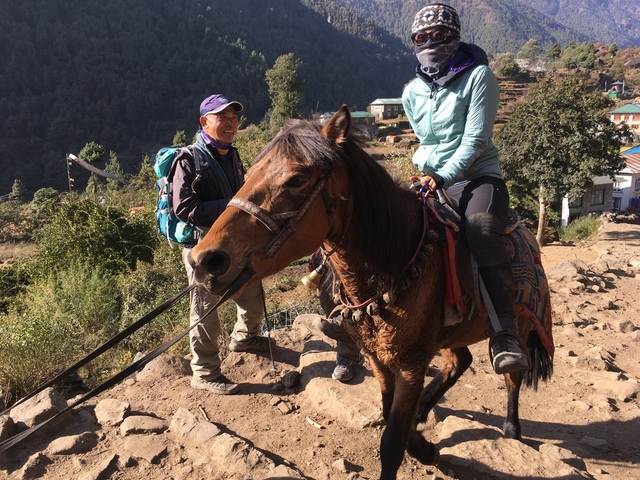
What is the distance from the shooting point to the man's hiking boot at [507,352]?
262 centimetres

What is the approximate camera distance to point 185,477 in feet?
9.40

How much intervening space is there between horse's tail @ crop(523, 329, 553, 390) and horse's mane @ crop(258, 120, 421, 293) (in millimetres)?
2143

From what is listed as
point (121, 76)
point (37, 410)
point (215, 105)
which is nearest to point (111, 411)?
point (37, 410)

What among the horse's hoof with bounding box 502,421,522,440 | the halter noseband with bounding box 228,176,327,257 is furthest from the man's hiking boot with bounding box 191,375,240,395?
the halter noseband with bounding box 228,176,327,257

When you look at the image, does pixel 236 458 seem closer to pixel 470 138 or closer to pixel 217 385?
pixel 217 385

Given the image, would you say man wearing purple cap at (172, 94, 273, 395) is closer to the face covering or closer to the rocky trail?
the rocky trail

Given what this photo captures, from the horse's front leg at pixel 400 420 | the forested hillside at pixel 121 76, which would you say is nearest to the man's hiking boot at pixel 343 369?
the horse's front leg at pixel 400 420

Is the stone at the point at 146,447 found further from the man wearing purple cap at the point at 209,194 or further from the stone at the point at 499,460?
the stone at the point at 499,460

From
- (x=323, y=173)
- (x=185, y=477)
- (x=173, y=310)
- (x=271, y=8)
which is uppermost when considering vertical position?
(x=271, y=8)

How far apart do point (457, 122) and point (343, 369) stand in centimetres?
246

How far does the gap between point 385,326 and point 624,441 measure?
3.04 meters

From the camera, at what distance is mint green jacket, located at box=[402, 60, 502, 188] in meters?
2.71

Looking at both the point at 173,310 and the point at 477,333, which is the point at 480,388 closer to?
the point at 477,333

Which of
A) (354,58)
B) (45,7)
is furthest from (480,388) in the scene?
(354,58)
